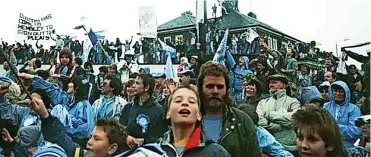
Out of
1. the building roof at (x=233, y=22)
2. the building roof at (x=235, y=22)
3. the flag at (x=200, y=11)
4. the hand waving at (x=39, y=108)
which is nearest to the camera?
the hand waving at (x=39, y=108)

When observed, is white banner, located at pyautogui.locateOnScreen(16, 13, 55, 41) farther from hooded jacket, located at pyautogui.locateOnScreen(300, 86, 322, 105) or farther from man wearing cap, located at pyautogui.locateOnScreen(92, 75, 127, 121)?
hooded jacket, located at pyautogui.locateOnScreen(300, 86, 322, 105)

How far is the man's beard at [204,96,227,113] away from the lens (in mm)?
3506

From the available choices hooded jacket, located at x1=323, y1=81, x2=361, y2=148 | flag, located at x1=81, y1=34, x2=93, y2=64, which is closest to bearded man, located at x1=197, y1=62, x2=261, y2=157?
hooded jacket, located at x1=323, y1=81, x2=361, y2=148

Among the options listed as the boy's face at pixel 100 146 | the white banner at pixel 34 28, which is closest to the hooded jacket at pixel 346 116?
the boy's face at pixel 100 146

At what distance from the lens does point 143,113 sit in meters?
4.84

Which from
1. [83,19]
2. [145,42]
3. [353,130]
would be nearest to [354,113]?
[353,130]

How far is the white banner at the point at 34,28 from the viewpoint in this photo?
1466cm

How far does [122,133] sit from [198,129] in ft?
2.19

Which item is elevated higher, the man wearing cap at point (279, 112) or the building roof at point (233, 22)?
the building roof at point (233, 22)

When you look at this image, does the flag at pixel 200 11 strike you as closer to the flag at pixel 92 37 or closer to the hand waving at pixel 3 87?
the flag at pixel 92 37

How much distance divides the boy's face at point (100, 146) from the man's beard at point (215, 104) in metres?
0.59

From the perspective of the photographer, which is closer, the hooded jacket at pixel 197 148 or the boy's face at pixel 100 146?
the hooded jacket at pixel 197 148

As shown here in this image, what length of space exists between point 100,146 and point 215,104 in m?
0.73

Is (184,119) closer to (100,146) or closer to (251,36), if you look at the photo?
(100,146)
